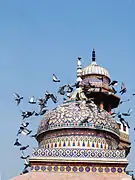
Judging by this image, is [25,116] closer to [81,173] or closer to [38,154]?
[38,154]

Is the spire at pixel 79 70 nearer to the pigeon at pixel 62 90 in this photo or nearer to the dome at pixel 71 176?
the pigeon at pixel 62 90

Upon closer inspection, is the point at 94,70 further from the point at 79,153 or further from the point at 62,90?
the point at 79,153

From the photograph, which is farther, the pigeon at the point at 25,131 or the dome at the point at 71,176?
the pigeon at the point at 25,131

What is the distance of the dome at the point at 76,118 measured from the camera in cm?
1928

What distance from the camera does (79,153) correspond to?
17422 mm

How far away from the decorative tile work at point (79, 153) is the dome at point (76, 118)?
197cm

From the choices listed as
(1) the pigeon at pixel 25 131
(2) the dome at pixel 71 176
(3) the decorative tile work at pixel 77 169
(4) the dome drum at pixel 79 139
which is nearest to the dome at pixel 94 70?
(1) the pigeon at pixel 25 131

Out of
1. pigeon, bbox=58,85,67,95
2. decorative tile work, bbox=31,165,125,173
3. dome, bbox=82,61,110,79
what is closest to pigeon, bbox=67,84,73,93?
pigeon, bbox=58,85,67,95

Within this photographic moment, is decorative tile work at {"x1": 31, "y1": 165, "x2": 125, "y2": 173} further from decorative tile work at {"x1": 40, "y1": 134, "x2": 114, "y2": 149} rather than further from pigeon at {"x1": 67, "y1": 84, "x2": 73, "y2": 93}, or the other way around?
pigeon at {"x1": 67, "y1": 84, "x2": 73, "y2": 93}

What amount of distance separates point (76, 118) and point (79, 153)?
95.3 inches

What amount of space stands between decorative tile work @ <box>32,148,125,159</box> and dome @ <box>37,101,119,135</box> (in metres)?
1.97

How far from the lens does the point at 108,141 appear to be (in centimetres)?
1967

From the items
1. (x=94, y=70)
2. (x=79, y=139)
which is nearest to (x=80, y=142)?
(x=79, y=139)

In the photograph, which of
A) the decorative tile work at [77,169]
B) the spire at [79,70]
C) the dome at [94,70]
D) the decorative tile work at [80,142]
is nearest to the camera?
the decorative tile work at [77,169]
